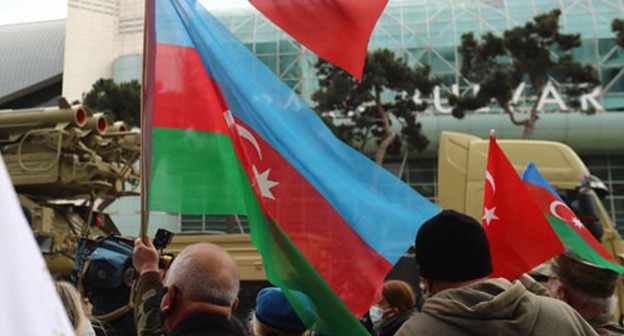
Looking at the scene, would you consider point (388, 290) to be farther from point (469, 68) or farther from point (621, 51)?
point (621, 51)

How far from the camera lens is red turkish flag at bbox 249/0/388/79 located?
3.18 m

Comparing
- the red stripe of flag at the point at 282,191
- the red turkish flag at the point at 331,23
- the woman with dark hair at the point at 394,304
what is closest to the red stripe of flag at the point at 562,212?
the woman with dark hair at the point at 394,304

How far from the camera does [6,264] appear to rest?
2.43 ft

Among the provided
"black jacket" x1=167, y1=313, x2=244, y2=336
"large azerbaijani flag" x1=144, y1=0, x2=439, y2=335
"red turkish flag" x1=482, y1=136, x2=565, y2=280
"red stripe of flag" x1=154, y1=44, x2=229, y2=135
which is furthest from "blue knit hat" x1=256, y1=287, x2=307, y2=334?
"red turkish flag" x1=482, y1=136, x2=565, y2=280

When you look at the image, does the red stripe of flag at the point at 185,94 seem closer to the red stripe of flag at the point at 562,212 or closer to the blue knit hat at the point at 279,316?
the blue knit hat at the point at 279,316

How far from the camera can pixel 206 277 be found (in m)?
2.08

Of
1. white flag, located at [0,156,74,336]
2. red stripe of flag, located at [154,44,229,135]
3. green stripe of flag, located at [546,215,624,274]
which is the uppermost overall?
red stripe of flag, located at [154,44,229,135]

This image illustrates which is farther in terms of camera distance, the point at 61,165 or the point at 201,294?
the point at 61,165

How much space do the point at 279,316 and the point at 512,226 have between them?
2.07 meters

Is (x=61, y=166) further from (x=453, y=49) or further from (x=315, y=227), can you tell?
(x=453, y=49)

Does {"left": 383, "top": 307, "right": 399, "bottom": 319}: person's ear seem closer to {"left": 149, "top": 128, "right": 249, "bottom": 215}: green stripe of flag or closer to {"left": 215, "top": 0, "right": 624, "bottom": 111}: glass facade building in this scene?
{"left": 149, "top": 128, "right": 249, "bottom": 215}: green stripe of flag

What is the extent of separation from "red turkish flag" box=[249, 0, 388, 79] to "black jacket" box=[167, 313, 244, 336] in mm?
1488

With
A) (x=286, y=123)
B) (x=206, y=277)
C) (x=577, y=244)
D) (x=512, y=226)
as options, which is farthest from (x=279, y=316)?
(x=577, y=244)

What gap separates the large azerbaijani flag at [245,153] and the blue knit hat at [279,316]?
1.10 ft
